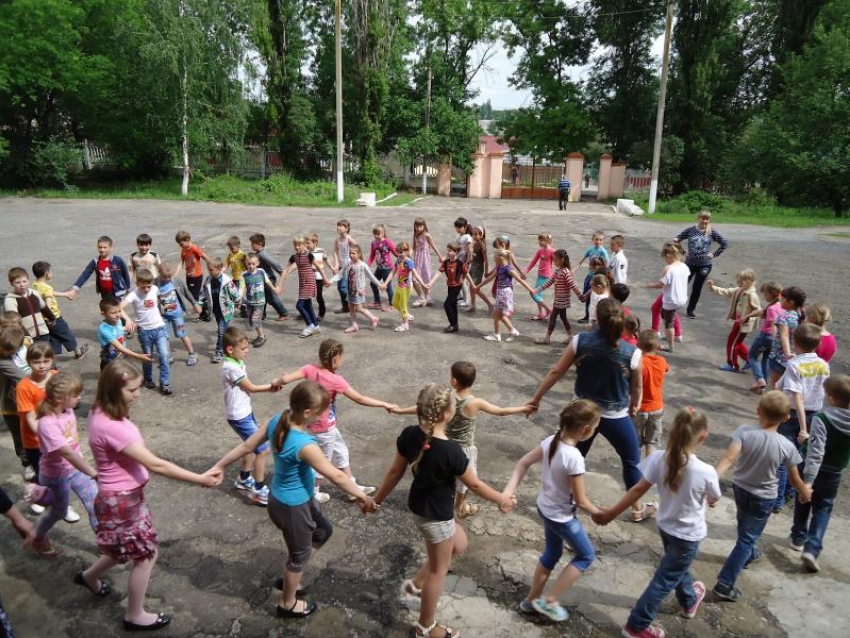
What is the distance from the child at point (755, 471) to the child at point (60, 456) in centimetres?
423

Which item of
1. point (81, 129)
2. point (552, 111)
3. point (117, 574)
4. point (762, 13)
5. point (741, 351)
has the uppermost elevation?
point (762, 13)

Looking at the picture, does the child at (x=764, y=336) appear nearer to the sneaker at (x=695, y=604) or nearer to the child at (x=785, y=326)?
the child at (x=785, y=326)

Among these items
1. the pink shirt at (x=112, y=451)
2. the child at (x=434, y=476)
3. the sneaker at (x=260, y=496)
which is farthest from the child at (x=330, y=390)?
the pink shirt at (x=112, y=451)

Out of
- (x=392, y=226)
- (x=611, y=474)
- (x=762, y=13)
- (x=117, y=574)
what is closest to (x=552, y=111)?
(x=762, y=13)

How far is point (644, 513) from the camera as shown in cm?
509

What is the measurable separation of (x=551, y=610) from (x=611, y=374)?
1711 millimetres

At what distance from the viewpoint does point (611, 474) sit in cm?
577

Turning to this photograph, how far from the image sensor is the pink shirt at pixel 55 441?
13.3 ft

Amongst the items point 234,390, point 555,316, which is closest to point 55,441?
point 234,390

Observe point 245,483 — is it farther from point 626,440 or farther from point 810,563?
point 810,563

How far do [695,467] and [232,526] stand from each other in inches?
139

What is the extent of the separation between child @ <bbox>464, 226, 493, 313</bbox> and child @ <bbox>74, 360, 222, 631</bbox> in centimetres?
741

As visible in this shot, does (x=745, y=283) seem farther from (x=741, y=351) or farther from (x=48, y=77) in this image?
(x=48, y=77)

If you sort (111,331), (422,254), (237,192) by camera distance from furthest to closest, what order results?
(237,192) → (422,254) → (111,331)
